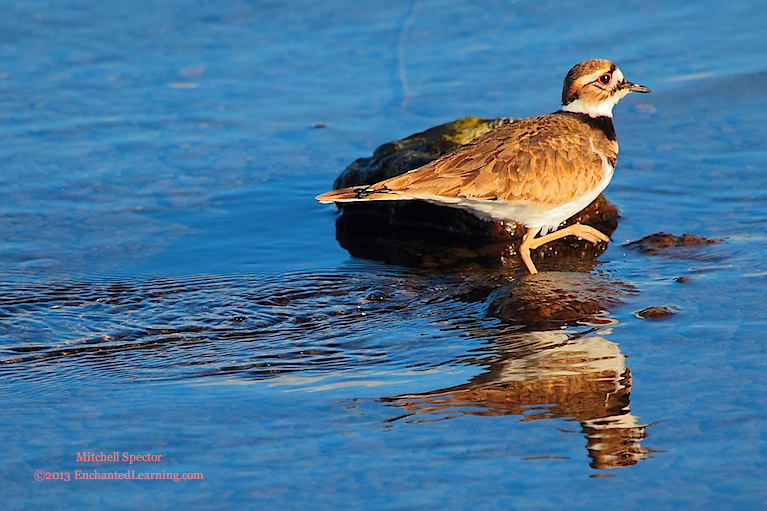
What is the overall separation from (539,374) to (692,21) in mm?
7499

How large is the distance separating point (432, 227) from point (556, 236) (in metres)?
1.10

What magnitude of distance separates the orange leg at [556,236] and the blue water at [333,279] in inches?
11.8

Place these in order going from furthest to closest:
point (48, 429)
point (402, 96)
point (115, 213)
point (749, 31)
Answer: point (749, 31), point (402, 96), point (115, 213), point (48, 429)

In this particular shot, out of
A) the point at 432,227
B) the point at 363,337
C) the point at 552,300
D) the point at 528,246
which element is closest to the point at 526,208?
the point at 528,246

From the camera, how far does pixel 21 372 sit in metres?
5.52

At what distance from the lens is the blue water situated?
14.7 ft

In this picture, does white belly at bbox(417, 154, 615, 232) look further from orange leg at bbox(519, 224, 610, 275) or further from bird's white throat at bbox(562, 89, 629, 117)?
bird's white throat at bbox(562, 89, 629, 117)

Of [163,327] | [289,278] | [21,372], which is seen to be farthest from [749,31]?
[21,372]

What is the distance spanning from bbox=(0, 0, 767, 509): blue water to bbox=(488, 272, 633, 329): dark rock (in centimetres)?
14

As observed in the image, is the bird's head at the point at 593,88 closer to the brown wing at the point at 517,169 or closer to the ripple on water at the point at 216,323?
the brown wing at the point at 517,169

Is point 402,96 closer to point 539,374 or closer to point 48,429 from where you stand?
point 539,374

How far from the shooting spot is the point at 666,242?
7379mm

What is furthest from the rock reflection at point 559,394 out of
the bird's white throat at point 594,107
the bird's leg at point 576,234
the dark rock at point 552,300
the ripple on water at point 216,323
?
the bird's white throat at point 594,107

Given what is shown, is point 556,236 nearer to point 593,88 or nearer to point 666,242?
point 666,242
